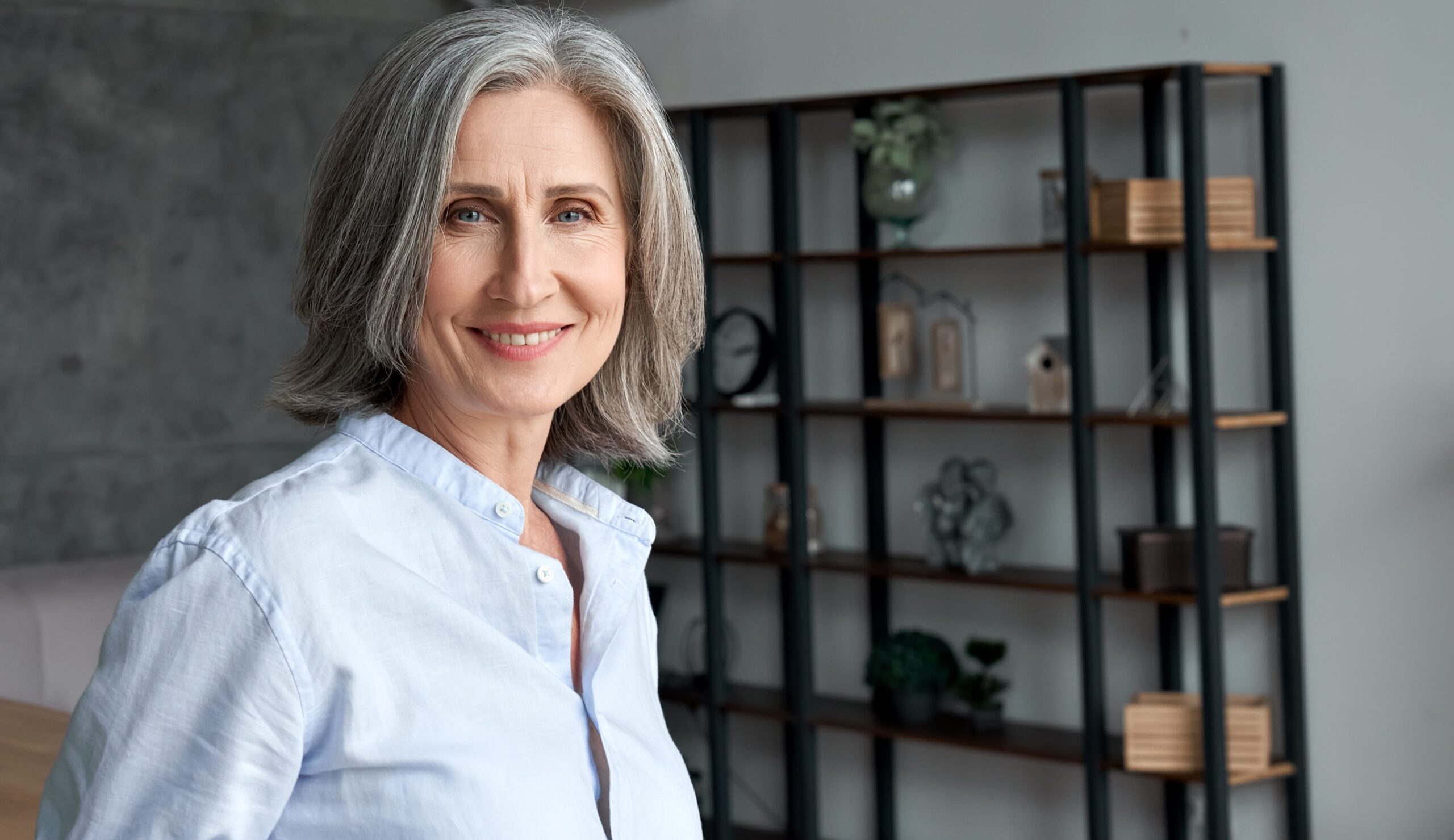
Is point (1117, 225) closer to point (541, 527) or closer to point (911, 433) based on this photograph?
point (911, 433)

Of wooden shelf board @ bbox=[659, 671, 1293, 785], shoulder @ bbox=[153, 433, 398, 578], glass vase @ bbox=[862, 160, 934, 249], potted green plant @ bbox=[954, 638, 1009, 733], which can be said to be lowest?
wooden shelf board @ bbox=[659, 671, 1293, 785]

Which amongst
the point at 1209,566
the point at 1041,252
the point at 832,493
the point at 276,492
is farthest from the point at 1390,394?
the point at 276,492

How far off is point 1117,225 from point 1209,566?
86 centimetres

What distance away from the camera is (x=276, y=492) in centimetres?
99

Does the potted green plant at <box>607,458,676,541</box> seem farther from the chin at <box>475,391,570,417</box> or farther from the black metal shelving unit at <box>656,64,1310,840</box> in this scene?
the chin at <box>475,391,570,417</box>

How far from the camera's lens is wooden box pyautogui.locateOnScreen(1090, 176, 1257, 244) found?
3553mm

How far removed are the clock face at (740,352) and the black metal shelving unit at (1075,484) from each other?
0.08 m

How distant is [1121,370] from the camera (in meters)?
3.96

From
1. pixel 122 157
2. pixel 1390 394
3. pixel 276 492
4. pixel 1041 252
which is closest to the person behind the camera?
pixel 276 492

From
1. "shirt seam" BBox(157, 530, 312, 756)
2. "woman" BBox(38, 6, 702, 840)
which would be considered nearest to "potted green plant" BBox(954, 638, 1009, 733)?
"woman" BBox(38, 6, 702, 840)

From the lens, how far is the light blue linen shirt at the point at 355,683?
0.90 meters

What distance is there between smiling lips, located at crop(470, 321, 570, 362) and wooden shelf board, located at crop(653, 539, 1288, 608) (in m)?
2.75

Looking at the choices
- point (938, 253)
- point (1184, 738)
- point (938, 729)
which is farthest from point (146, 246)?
point (1184, 738)

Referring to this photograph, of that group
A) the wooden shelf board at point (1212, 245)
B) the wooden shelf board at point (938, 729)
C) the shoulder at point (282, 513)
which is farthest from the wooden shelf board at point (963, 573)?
the shoulder at point (282, 513)
